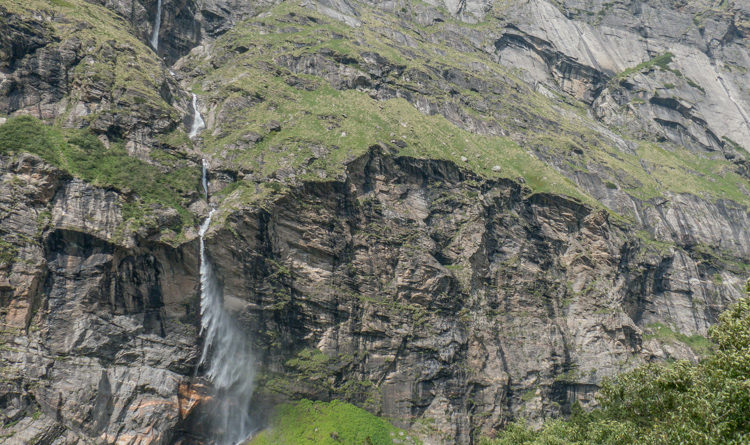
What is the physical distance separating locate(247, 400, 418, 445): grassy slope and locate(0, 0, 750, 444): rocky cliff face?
156 cm

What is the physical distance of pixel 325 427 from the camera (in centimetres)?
4928

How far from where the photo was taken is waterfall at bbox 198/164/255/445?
4659 cm

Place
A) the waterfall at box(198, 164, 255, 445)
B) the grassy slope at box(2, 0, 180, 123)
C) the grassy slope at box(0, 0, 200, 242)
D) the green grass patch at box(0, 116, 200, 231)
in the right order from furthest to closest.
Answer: the grassy slope at box(2, 0, 180, 123), the grassy slope at box(0, 0, 200, 242), the green grass patch at box(0, 116, 200, 231), the waterfall at box(198, 164, 255, 445)

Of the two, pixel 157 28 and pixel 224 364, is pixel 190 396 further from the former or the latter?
pixel 157 28

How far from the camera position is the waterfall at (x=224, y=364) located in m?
46.6

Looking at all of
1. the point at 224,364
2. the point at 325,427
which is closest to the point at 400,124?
the point at 224,364

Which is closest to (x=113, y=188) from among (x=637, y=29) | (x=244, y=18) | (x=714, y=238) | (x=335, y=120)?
(x=335, y=120)

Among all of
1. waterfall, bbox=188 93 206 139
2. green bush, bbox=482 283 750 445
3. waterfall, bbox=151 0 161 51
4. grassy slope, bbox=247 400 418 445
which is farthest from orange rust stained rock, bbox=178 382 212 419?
waterfall, bbox=151 0 161 51

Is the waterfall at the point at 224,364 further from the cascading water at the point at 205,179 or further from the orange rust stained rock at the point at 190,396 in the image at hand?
the cascading water at the point at 205,179

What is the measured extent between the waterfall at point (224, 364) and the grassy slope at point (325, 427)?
108 inches

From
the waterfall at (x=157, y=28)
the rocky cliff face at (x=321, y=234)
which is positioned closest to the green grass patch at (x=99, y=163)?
the rocky cliff face at (x=321, y=234)

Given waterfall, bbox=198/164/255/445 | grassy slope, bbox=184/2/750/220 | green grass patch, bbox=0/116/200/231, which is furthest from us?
grassy slope, bbox=184/2/750/220

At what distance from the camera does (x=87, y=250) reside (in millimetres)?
43719

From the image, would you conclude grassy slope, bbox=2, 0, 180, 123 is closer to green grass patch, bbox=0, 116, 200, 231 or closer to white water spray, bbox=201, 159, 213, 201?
green grass patch, bbox=0, 116, 200, 231
